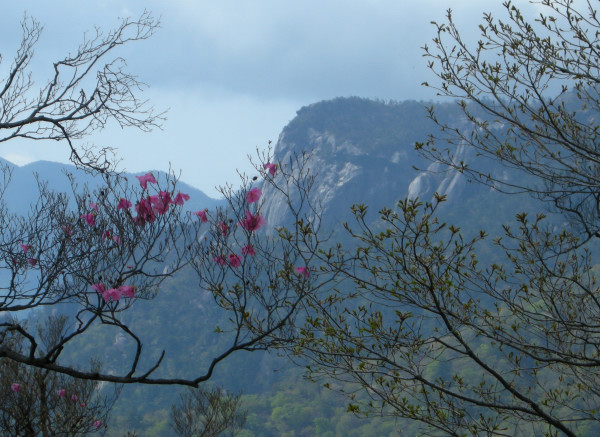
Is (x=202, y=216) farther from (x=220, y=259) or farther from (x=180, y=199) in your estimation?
(x=220, y=259)

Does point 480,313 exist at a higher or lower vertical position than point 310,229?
lower

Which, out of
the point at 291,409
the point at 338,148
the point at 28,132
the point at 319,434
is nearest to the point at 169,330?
the point at 291,409

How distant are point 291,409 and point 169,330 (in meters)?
27.4

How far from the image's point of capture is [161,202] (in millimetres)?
4367

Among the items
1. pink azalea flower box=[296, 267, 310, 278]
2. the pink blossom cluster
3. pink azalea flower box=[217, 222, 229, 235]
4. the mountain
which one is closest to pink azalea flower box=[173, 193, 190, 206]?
pink azalea flower box=[217, 222, 229, 235]

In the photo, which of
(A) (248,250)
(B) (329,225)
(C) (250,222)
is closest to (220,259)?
(A) (248,250)

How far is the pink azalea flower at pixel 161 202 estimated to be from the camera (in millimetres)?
4332

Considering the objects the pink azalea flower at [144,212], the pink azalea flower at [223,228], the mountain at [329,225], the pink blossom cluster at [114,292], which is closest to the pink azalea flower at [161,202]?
the pink azalea flower at [144,212]

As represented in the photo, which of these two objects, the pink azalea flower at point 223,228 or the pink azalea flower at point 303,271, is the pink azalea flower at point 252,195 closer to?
the pink azalea flower at point 223,228

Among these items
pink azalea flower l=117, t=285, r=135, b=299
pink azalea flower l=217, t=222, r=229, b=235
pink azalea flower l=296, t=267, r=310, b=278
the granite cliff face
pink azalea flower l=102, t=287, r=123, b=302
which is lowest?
pink azalea flower l=102, t=287, r=123, b=302

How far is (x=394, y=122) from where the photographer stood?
132 meters

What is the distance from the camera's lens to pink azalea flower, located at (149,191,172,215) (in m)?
4.33

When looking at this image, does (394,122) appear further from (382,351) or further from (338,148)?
(382,351)

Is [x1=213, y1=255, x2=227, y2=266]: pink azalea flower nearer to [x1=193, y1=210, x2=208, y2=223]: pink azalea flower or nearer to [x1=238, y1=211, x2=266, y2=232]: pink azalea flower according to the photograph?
[x1=238, y1=211, x2=266, y2=232]: pink azalea flower
